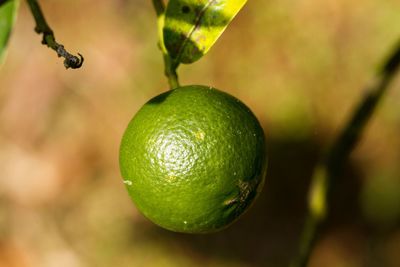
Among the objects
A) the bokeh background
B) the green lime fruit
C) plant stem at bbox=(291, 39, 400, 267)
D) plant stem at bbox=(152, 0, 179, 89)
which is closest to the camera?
the green lime fruit

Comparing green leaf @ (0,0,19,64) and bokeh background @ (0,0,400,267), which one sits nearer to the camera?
green leaf @ (0,0,19,64)

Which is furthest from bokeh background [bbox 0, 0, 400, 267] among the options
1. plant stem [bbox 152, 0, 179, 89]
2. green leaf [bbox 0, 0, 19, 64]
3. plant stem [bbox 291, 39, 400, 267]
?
green leaf [bbox 0, 0, 19, 64]

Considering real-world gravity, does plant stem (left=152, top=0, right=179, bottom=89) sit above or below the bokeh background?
above

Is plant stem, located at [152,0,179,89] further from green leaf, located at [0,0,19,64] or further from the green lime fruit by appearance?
green leaf, located at [0,0,19,64]

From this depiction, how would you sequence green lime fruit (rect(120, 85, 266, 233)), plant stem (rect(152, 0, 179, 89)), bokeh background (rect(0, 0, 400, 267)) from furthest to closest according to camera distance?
bokeh background (rect(0, 0, 400, 267))
plant stem (rect(152, 0, 179, 89))
green lime fruit (rect(120, 85, 266, 233))

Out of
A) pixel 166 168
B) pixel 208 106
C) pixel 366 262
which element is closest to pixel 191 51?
pixel 208 106

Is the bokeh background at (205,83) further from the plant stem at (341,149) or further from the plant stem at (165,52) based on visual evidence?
the plant stem at (165,52)
